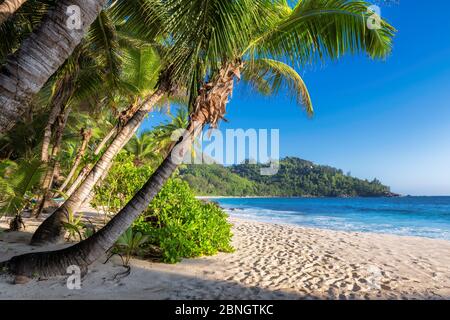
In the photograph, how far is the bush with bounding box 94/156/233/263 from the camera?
6168 millimetres

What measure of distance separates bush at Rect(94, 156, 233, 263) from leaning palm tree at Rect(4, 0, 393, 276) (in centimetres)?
193

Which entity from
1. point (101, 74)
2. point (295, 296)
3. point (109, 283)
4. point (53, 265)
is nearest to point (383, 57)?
point (295, 296)

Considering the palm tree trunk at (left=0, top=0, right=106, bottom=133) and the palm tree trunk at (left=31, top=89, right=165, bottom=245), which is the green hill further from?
the palm tree trunk at (left=0, top=0, right=106, bottom=133)

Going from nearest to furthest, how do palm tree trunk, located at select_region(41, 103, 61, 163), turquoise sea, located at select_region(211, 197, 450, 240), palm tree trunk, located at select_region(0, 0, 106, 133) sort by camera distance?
palm tree trunk, located at select_region(0, 0, 106, 133) → palm tree trunk, located at select_region(41, 103, 61, 163) → turquoise sea, located at select_region(211, 197, 450, 240)

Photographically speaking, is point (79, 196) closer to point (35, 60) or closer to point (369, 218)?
point (35, 60)

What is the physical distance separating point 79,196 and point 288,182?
99.4 meters

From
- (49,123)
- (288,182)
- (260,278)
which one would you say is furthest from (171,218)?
(288,182)

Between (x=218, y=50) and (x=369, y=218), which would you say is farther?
(x=369, y=218)

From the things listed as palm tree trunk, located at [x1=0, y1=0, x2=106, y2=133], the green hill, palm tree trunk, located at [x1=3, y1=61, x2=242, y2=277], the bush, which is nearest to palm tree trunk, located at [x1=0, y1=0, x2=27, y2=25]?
palm tree trunk, located at [x1=0, y1=0, x2=106, y2=133]

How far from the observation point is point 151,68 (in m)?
9.87

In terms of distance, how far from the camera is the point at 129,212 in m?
4.12

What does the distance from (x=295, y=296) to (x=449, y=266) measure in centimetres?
469

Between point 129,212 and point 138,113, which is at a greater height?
point 138,113

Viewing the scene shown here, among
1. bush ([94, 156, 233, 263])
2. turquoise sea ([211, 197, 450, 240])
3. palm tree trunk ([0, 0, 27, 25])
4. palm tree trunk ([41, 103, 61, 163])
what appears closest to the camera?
palm tree trunk ([0, 0, 27, 25])
